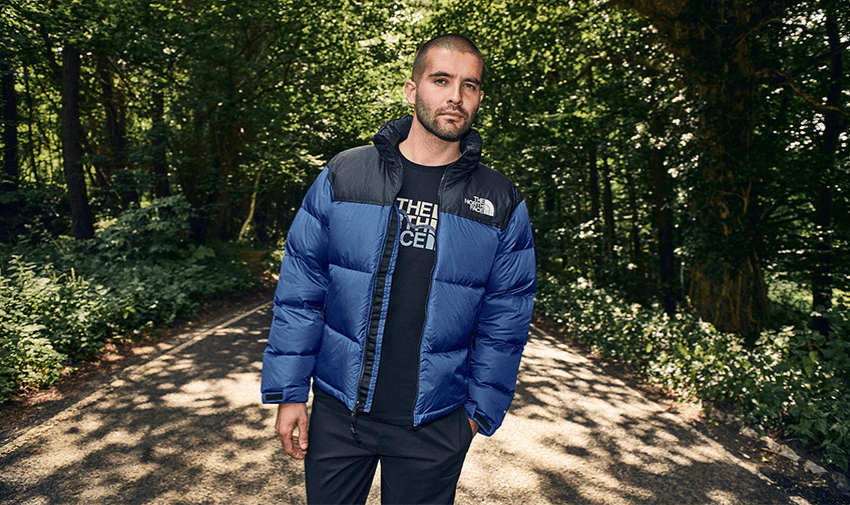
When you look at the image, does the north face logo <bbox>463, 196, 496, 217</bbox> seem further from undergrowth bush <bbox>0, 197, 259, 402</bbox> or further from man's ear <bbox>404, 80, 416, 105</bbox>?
undergrowth bush <bbox>0, 197, 259, 402</bbox>

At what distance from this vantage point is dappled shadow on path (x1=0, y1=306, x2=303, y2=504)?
362 centimetres

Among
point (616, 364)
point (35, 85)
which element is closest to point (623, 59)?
point (616, 364)

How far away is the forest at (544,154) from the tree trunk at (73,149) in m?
0.06

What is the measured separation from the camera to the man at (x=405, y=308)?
80.7 inches

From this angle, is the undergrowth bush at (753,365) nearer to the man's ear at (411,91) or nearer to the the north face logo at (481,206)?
the the north face logo at (481,206)

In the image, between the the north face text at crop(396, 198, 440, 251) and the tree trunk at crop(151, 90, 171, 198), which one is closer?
the the north face text at crop(396, 198, 440, 251)

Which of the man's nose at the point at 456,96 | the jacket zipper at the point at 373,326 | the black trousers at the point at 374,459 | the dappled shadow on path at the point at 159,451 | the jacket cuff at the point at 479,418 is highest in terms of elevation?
the man's nose at the point at 456,96

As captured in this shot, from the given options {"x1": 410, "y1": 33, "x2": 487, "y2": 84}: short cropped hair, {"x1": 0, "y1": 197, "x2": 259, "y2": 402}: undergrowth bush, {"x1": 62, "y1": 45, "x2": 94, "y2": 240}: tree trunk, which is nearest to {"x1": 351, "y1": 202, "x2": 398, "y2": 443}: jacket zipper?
{"x1": 410, "y1": 33, "x2": 487, "y2": 84}: short cropped hair

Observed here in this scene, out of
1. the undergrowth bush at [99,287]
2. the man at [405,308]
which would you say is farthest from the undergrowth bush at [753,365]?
the undergrowth bush at [99,287]

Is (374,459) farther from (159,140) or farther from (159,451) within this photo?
(159,140)

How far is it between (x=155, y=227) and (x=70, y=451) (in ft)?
29.1

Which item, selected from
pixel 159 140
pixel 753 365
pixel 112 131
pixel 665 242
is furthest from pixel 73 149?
pixel 665 242

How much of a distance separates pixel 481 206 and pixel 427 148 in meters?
0.37

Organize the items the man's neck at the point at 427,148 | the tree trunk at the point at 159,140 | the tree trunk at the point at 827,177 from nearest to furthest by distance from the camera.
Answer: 1. the man's neck at the point at 427,148
2. the tree trunk at the point at 827,177
3. the tree trunk at the point at 159,140
